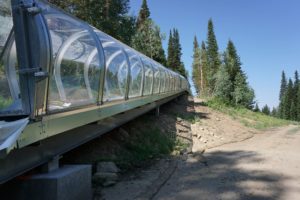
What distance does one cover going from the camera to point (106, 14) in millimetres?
24141

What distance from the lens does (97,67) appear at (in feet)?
19.1

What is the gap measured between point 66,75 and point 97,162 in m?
3.63

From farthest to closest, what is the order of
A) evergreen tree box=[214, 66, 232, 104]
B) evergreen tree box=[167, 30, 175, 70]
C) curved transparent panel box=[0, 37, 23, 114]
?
evergreen tree box=[167, 30, 175, 70] < evergreen tree box=[214, 66, 232, 104] < curved transparent panel box=[0, 37, 23, 114]

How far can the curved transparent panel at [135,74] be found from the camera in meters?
8.48

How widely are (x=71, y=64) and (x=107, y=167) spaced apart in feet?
11.1

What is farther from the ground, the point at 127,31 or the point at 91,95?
the point at 127,31

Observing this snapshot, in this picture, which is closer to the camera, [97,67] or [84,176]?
[84,176]

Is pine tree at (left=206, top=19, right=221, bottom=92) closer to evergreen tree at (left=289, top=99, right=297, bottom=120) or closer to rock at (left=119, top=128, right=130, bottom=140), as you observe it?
evergreen tree at (left=289, top=99, right=297, bottom=120)

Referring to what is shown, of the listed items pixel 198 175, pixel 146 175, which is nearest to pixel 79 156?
pixel 146 175

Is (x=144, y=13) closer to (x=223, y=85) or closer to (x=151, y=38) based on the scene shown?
(x=151, y=38)

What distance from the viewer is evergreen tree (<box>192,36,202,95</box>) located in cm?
8550

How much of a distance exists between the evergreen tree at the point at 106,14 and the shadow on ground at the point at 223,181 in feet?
47.9

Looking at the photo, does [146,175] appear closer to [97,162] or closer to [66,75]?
[97,162]

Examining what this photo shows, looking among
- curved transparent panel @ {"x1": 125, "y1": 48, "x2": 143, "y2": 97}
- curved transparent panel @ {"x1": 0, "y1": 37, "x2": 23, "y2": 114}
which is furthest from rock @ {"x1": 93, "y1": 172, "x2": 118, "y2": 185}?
curved transparent panel @ {"x1": 0, "y1": 37, "x2": 23, "y2": 114}
